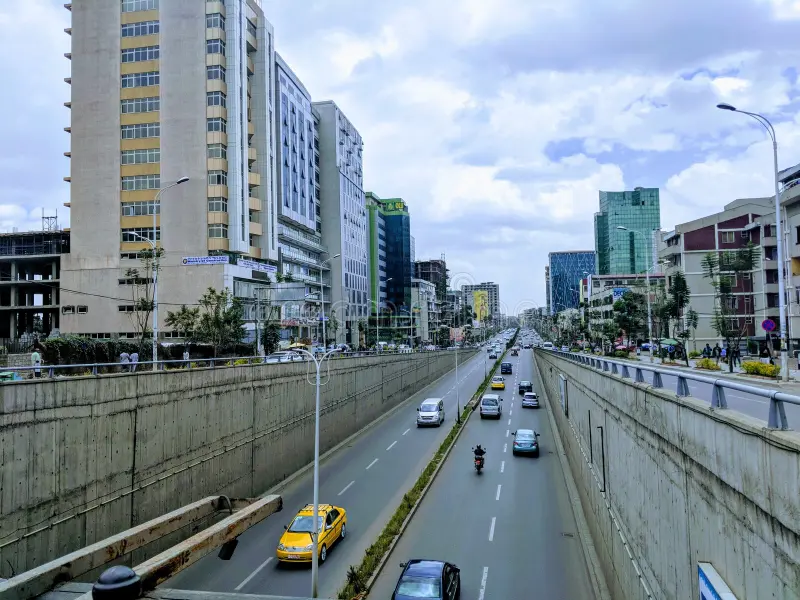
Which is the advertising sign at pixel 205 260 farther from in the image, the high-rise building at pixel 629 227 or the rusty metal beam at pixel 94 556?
the high-rise building at pixel 629 227

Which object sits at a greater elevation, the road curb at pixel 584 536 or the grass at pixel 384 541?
the grass at pixel 384 541

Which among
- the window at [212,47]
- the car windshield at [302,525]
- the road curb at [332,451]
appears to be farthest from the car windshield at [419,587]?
the window at [212,47]

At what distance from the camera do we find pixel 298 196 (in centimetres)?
8969

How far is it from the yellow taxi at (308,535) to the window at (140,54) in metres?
60.9

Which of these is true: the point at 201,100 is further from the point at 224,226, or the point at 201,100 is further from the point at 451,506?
the point at 451,506

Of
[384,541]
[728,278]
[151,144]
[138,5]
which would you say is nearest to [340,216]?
[151,144]

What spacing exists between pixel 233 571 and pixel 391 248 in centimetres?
12981

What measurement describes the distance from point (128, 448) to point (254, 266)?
50998 mm

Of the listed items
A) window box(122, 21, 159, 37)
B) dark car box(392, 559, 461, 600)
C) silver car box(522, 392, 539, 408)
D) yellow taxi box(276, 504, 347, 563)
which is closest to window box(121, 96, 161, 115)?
window box(122, 21, 159, 37)

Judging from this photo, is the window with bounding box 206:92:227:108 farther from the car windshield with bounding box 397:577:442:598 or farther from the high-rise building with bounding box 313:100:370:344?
the car windshield with bounding box 397:577:442:598

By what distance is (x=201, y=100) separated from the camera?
209ft

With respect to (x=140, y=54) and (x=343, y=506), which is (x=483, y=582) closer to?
(x=343, y=506)

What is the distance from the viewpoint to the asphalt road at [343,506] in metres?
17.7

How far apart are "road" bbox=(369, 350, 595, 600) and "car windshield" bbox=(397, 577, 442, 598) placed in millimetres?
1885
